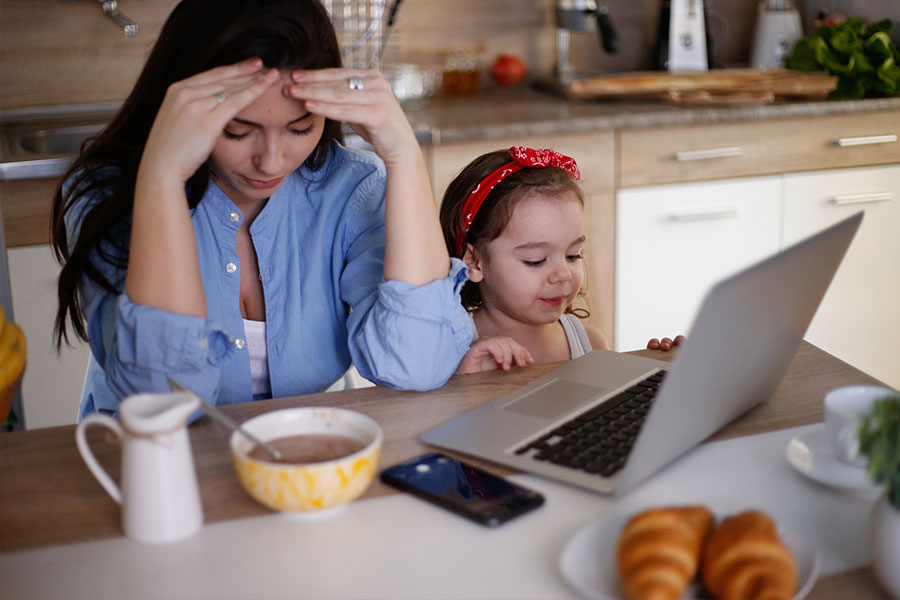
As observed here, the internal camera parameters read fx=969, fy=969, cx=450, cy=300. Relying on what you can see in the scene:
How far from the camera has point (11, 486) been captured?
0.91m

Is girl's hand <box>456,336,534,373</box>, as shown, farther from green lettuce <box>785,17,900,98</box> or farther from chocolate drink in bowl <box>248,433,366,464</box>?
green lettuce <box>785,17,900,98</box>

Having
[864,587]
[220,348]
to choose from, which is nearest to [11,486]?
[220,348]

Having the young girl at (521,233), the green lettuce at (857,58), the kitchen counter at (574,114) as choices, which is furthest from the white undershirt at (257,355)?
the green lettuce at (857,58)

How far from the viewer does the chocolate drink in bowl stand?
846 millimetres

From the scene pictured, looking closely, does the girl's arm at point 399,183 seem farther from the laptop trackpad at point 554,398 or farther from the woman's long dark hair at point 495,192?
the woman's long dark hair at point 495,192

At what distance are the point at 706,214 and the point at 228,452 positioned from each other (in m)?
1.92

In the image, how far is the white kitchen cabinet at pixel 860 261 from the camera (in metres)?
2.68

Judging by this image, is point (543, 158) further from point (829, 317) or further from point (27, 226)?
point (829, 317)

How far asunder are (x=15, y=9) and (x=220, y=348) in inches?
74.4

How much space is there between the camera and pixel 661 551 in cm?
65

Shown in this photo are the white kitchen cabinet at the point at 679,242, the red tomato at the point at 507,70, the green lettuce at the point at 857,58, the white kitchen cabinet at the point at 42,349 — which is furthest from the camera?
the red tomato at the point at 507,70

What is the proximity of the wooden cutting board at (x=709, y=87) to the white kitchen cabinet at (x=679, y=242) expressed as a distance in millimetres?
227

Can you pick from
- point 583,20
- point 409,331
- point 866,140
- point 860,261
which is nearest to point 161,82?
point 409,331

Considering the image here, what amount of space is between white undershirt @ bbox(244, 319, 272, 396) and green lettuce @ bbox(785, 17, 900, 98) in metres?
2.02
